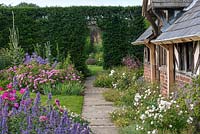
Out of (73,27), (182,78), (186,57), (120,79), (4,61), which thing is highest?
(73,27)

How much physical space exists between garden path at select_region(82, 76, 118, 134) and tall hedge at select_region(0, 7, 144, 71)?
498 centimetres

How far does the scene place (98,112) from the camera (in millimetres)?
9297

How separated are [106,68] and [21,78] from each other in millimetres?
6683

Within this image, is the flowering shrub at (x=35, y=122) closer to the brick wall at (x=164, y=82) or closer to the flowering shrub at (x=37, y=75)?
the brick wall at (x=164, y=82)

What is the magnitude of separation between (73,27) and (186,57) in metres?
10.7

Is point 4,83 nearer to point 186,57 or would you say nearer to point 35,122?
point 186,57

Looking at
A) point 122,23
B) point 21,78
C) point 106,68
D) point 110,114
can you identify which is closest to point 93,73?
point 106,68

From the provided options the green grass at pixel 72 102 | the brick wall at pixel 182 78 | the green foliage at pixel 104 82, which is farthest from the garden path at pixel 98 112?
the brick wall at pixel 182 78

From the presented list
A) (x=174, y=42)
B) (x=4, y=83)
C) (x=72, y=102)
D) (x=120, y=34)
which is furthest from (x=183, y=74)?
(x=120, y=34)

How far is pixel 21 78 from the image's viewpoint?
510 inches

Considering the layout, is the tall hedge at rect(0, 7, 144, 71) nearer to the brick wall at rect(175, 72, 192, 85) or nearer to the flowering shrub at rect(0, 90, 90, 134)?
the brick wall at rect(175, 72, 192, 85)

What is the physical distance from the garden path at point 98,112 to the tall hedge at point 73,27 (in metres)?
4.98

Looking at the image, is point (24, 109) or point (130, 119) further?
point (130, 119)

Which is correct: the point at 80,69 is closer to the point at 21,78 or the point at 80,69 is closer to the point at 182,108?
the point at 21,78
